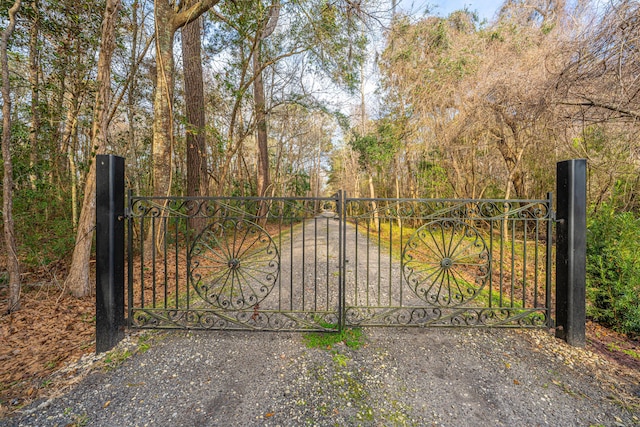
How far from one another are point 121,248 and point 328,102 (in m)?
6.66

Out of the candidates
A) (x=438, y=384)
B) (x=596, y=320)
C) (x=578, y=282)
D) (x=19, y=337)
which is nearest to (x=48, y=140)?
(x=19, y=337)

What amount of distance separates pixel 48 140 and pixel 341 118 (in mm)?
6663

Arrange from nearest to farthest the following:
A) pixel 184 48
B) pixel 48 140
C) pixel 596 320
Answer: pixel 596 320
pixel 48 140
pixel 184 48

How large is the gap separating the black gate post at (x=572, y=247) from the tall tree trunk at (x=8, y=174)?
5611 millimetres

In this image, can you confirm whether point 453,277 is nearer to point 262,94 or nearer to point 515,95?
point 515,95

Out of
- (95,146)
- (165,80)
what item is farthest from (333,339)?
(165,80)

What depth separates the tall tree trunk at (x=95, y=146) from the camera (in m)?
3.12

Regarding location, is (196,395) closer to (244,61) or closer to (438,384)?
(438,384)

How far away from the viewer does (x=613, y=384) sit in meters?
1.86

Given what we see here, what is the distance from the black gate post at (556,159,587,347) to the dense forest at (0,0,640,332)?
28.3 inches

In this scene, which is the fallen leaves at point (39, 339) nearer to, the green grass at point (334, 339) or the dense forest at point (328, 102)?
the dense forest at point (328, 102)

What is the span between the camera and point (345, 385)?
1.84 meters

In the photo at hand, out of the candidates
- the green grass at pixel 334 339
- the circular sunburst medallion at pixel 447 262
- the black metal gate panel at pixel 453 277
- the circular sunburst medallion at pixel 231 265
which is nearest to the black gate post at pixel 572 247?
the black metal gate panel at pixel 453 277

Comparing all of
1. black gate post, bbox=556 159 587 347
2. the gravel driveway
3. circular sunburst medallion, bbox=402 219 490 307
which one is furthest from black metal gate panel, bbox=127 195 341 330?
black gate post, bbox=556 159 587 347
